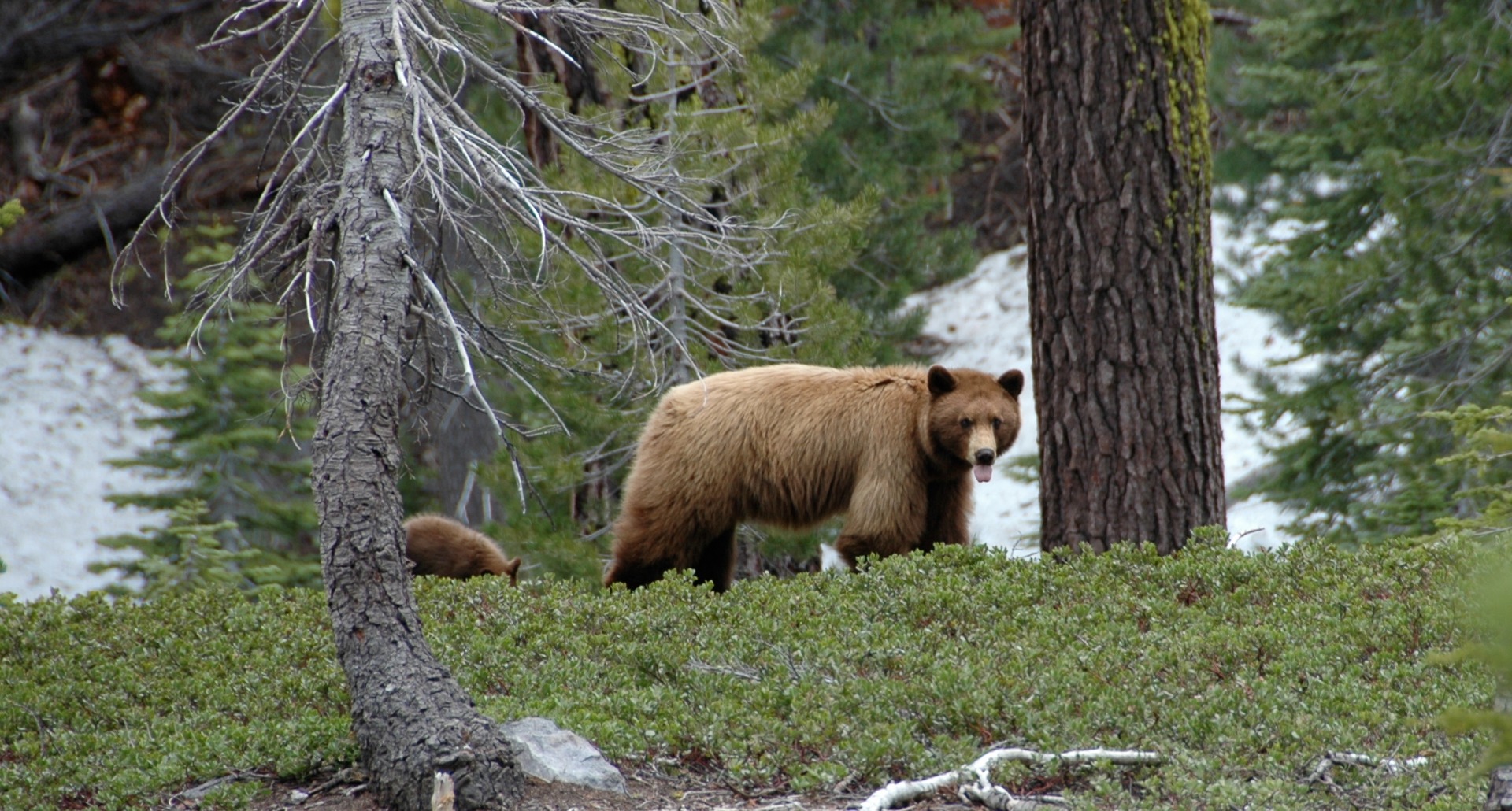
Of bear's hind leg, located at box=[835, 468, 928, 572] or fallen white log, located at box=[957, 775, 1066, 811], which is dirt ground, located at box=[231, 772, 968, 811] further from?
bear's hind leg, located at box=[835, 468, 928, 572]

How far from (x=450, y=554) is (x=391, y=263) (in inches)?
203

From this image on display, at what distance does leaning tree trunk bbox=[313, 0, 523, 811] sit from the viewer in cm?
425

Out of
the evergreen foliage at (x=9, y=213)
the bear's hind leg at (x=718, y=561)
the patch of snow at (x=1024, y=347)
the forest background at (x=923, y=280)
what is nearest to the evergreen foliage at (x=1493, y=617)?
the forest background at (x=923, y=280)

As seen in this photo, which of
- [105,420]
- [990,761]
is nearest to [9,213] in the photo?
[990,761]

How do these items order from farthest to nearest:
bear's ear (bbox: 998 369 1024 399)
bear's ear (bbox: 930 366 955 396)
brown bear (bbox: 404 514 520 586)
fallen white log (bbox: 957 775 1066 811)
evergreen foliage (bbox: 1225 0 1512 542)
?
evergreen foliage (bbox: 1225 0 1512 542)
brown bear (bbox: 404 514 520 586)
bear's ear (bbox: 998 369 1024 399)
bear's ear (bbox: 930 366 955 396)
fallen white log (bbox: 957 775 1066 811)

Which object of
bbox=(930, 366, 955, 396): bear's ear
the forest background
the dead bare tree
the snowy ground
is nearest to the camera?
the dead bare tree

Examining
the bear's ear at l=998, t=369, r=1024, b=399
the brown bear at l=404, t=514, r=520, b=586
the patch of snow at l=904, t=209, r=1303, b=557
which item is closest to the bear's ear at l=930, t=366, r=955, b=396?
the bear's ear at l=998, t=369, r=1024, b=399

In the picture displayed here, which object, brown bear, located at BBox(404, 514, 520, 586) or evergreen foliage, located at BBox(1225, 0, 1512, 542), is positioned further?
evergreen foliage, located at BBox(1225, 0, 1512, 542)

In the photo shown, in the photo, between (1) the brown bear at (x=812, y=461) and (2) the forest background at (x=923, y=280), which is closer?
(1) the brown bear at (x=812, y=461)

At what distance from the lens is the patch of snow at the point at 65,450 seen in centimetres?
1744

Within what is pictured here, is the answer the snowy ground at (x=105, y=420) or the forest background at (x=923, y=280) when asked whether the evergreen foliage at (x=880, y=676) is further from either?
the snowy ground at (x=105, y=420)

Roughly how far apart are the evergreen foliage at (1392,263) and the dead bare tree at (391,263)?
298 inches

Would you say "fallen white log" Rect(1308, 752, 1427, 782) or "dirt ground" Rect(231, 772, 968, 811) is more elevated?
"fallen white log" Rect(1308, 752, 1427, 782)

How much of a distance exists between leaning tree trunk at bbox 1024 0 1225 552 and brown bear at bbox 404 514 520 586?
4259mm
